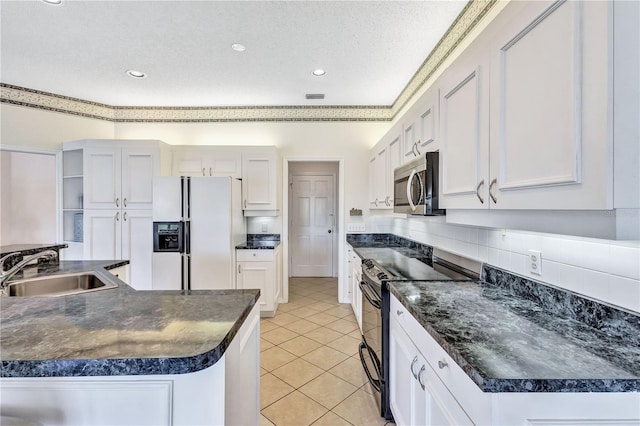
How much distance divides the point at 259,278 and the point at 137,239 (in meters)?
1.54

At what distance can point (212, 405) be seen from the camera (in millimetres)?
820

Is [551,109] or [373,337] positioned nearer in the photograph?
[551,109]

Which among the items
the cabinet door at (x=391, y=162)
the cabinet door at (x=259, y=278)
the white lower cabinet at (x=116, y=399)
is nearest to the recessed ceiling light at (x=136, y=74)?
the cabinet door at (x=259, y=278)

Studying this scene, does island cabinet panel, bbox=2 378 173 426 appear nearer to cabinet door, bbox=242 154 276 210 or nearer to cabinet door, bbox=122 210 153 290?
cabinet door, bbox=122 210 153 290

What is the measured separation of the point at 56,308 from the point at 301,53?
2.48 meters

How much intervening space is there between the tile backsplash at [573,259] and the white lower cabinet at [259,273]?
2254 millimetres

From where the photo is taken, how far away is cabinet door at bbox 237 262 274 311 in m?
3.43

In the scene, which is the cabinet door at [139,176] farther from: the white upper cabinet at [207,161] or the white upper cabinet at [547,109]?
the white upper cabinet at [547,109]

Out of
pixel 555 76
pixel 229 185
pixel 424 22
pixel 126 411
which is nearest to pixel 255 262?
pixel 229 185

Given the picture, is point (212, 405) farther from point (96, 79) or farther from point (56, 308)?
point (96, 79)

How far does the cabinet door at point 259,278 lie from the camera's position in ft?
11.2

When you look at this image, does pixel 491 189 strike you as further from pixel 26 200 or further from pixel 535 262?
pixel 26 200

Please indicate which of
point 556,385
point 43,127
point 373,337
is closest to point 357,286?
point 373,337

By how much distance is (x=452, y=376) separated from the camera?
922 millimetres
